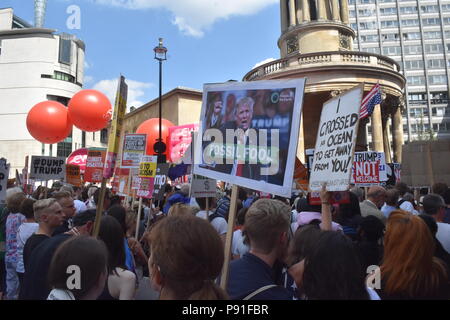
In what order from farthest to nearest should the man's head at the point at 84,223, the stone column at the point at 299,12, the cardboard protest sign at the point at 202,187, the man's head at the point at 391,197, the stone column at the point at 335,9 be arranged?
the stone column at the point at 299,12, the stone column at the point at 335,9, the man's head at the point at 391,197, the cardboard protest sign at the point at 202,187, the man's head at the point at 84,223

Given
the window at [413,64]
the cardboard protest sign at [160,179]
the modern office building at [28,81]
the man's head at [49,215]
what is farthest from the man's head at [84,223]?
the window at [413,64]

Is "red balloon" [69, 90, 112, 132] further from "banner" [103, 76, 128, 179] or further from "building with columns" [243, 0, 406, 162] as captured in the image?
"building with columns" [243, 0, 406, 162]

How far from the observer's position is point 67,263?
2.15 metres

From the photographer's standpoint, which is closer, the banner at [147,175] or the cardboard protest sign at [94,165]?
the banner at [147,175]

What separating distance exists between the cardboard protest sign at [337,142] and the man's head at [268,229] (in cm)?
78

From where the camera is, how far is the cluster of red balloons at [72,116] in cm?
1214

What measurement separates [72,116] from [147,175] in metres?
5.58

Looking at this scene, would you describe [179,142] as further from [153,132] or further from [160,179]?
[160,179]

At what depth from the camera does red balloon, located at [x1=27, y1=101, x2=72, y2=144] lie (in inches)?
512

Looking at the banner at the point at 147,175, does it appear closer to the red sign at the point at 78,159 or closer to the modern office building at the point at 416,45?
the red sign at the point at 78,159

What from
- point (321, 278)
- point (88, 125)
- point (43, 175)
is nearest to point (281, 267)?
point (321, 278)

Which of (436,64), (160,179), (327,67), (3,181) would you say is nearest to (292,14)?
(327,67)

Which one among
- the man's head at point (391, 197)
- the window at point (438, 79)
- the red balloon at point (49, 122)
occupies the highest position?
the window at point (438, 79)
